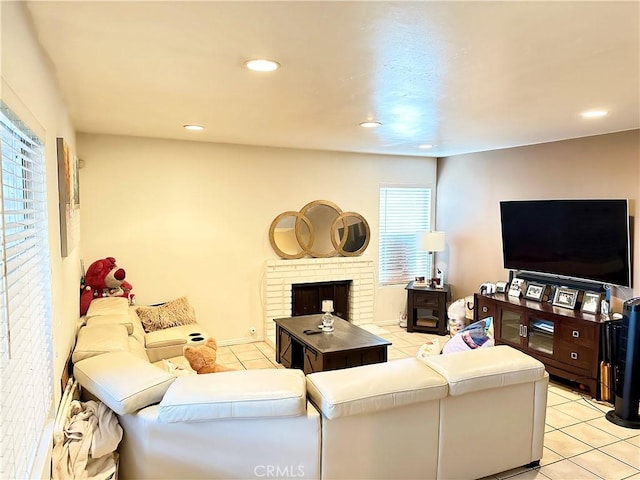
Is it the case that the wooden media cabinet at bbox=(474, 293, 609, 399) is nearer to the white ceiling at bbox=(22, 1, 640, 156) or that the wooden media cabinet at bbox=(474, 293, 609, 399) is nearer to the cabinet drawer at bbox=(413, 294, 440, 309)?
the cabinet drawer at bbox=(413, 294, 440, 309)

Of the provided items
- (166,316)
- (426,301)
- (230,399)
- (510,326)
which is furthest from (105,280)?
(510,326)

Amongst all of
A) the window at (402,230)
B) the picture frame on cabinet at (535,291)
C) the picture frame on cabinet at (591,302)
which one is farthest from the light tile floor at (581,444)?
the window at (402,230)

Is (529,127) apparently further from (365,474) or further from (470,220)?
(365,474)

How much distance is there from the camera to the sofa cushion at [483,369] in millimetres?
2426

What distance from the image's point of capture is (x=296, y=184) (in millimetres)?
5551

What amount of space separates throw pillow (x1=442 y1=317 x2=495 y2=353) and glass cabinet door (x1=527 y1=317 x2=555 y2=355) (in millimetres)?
1582

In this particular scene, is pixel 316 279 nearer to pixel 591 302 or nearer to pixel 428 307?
pixel 428 307

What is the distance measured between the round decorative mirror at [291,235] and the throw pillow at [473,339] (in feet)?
9.17

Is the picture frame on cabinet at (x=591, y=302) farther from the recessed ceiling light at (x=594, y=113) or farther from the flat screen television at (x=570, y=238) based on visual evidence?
Answer: the recessed ceiling light at (x=594, y=113)

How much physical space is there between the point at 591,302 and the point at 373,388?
2.93 meters

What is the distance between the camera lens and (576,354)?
399cm

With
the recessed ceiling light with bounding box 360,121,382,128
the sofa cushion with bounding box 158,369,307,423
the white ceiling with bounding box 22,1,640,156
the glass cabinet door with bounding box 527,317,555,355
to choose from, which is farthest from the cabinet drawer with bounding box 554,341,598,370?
the sofa cushion with bounding box 158,369,307,423

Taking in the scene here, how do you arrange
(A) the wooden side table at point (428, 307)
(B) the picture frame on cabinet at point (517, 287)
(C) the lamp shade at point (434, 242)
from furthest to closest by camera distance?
(C) the lamp shade at point (434, 242) < (A) the wooden side table at point (428, 307) < (B) the picture frame on cabinet at point (517, 287)

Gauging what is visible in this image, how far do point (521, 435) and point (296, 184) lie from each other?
3.72 metres
